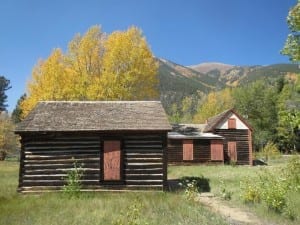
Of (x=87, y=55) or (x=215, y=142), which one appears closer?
(x=87, y=55)

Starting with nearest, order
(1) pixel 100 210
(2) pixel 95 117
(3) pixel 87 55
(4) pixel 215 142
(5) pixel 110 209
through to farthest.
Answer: (1) pixel 100 210 → (5) pixel 110 209 → (2) pixel 95 117 → (3) pixel 87 55 → (4) pixel 215 142

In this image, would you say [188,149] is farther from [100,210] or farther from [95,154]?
[100,210]

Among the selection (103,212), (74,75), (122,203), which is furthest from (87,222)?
(74,75)

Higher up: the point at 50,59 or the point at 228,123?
the point at 50,59

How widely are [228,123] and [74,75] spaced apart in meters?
18.6

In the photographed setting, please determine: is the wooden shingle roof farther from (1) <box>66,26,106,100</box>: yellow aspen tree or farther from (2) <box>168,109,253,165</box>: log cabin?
(2) <box>168,109,253,165</box>: log cabin

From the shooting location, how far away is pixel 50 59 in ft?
105

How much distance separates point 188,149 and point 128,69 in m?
11.9

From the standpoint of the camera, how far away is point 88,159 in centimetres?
1950

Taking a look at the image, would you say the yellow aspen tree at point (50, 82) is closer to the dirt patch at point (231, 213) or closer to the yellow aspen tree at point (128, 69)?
the yellow aspen tree at point (128, 69)

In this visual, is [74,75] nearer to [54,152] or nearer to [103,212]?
[54,152]

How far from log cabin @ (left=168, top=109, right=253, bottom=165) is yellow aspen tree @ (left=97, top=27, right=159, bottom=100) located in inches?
327

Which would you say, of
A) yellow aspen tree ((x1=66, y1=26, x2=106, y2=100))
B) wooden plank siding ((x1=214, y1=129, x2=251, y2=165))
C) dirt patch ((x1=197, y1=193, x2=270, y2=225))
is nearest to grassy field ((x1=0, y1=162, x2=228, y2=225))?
dirt patch ((x1=197, y1=193, x2=270, y2=225))

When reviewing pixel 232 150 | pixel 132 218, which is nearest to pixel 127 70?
pixel 232 150
